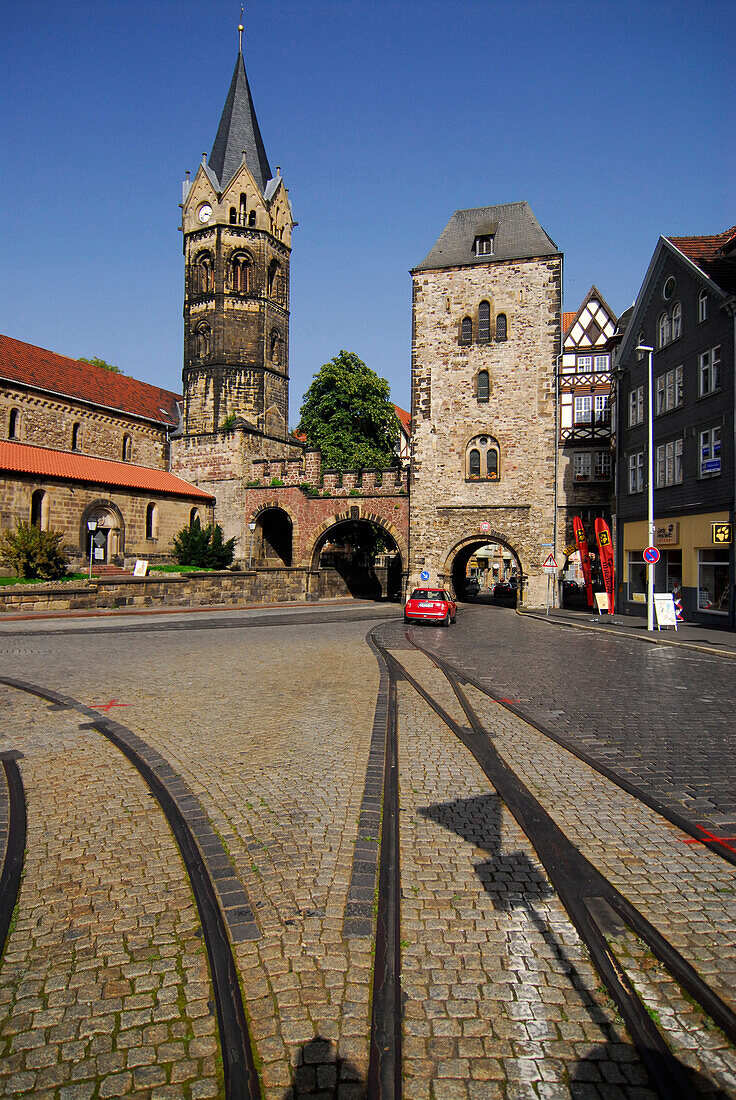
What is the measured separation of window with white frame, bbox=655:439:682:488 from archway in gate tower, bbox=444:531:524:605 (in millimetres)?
10182

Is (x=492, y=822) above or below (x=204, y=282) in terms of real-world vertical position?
below

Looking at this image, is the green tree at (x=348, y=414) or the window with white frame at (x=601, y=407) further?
the green tree at (x=348, y=414)

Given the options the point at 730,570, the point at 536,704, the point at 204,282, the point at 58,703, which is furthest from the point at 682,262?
the point at 204,282

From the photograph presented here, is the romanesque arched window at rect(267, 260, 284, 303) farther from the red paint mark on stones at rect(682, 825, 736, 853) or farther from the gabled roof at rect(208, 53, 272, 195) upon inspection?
the red paint mark on stones at rect(682, 825, 736, 853)

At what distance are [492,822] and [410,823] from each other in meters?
0.56

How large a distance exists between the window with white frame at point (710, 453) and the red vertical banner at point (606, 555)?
6727 mm

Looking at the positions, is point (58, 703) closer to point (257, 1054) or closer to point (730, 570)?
point (257, 1054)

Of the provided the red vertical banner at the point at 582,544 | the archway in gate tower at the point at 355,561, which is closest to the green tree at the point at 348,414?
the archway in gate tower at the point at 355,561

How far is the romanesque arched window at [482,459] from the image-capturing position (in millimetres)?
34156

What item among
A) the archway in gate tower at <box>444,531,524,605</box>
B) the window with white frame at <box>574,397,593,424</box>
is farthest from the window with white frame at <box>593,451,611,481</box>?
the archway in gate tower at <box>444,531,524,605</box>

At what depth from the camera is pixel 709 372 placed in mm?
21188

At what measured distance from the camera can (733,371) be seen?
19.5m

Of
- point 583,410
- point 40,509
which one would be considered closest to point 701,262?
point 583,410

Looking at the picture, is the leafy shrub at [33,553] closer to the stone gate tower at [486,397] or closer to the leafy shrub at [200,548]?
the leafy shrub at [200,548]
